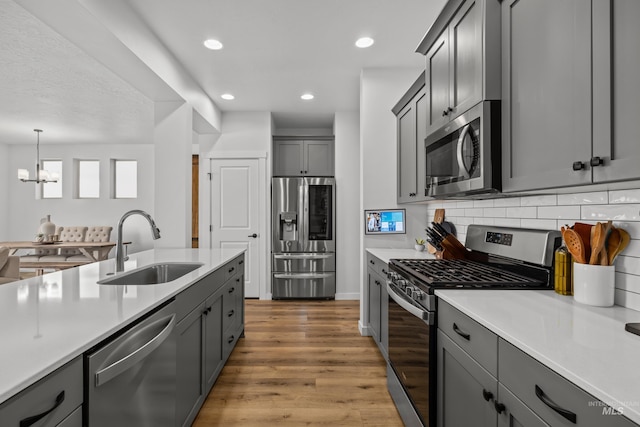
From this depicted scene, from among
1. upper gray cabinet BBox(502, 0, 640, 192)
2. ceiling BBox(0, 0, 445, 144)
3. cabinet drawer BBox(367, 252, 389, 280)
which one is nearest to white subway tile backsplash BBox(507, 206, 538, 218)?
upper gray cabinet BBox(502, 0, 640, 192)

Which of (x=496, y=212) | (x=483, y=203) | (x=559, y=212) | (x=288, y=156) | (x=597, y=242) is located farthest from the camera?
(x=288, y=156)

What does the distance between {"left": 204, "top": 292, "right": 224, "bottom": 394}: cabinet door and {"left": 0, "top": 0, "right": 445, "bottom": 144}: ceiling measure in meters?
1.94

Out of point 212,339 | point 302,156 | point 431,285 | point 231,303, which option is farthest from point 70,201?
point 431,285

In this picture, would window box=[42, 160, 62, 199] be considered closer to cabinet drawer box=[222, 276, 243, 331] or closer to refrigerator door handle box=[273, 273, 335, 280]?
refrigerator door handle box=[273, 273, 335, 280]

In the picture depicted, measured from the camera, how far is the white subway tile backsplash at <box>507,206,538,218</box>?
181cm

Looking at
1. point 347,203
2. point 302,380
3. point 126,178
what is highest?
point 126,178

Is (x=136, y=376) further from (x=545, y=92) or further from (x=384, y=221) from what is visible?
(x=384, y=221)

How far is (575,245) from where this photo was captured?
130cm

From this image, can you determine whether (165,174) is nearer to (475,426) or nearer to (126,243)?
(475,426)

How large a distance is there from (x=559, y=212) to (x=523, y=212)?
0.27m

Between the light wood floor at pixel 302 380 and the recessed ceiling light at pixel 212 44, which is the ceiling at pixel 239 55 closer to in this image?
the recessed ceiling light at pixel 212 44

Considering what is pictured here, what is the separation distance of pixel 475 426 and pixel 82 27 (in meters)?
2.96

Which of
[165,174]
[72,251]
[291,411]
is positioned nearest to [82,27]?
[165,174]

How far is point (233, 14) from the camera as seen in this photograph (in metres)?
2.54
